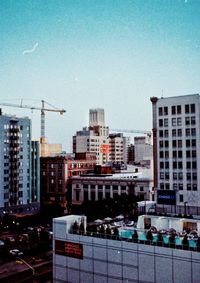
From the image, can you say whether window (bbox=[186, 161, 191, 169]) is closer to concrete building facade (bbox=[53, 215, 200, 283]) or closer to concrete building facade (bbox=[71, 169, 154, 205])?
concrete building facade (bbox=[71, 169, 154, 205])

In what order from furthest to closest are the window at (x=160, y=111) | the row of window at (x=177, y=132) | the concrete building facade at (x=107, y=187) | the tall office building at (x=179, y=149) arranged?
the concrete building facade at (x=107, y=187), the window at (x=160, y=111), the row of window at (x=177, y=132), the tall office building at (x=179, y=149)

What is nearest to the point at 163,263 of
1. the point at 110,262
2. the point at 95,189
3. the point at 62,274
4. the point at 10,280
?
the point at 110,262

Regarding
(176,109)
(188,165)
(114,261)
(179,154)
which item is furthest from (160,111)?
(114,261)

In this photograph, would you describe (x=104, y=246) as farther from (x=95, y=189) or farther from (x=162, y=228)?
(x=95, y=189)

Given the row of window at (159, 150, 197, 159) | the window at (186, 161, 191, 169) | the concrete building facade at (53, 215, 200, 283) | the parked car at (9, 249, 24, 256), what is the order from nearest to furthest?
the concrete building facade at (53, 215, 200, 283) < the parked car at (9, 249, 24, 256) < the row of window at (159, 150, 197, 159) < the window at (186, 161, 191, 169)

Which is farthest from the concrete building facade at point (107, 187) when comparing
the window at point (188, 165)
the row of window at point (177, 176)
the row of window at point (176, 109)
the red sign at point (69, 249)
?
the red sign at point (69, 249)

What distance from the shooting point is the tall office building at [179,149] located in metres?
84.2

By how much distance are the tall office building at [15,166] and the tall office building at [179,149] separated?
44099 millimetres

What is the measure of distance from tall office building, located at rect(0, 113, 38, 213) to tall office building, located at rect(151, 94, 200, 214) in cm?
4410

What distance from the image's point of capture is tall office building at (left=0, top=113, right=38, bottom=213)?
106125mm

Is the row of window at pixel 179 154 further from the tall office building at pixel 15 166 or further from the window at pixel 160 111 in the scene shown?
the tall office building at pixel 15 166

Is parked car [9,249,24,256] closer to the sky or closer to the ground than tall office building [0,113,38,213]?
closer to the ground

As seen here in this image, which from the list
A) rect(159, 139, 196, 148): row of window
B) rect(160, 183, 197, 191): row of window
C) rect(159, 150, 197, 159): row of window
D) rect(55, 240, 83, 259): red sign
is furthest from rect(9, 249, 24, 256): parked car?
rect(159, 139, 196, 148): row of window

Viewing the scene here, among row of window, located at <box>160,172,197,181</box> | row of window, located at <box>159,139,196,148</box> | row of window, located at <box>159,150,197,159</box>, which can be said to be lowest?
row of window, located at <box>160,172,197,181</box>
